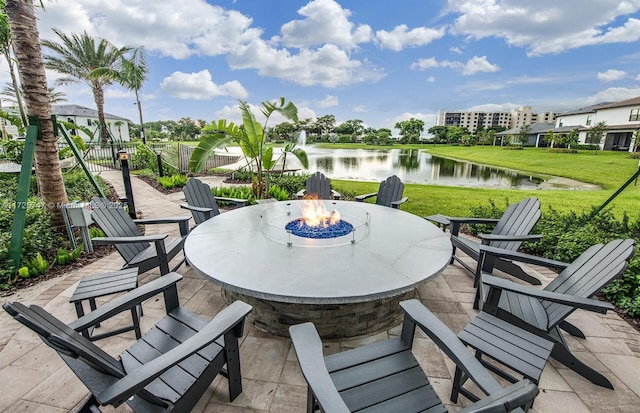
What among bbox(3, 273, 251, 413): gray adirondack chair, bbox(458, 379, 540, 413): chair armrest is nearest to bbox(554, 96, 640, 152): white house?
bbox(458, 379, 540, 413): chair armrest

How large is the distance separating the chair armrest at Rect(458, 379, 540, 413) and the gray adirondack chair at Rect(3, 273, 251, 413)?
130 centimetres

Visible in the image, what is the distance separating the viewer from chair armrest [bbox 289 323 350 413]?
116 cm

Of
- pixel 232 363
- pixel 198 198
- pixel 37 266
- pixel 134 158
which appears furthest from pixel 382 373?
pixel 134 158

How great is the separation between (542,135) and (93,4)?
61220mm

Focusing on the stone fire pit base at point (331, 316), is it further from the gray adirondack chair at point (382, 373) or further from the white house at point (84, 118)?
the white house at point (84, 118)

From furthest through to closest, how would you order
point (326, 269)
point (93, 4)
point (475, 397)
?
point (93, 4) → point (326, 269) → point (475, 397)

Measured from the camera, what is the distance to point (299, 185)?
863cm

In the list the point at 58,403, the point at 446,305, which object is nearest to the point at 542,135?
→ the point at 446,305

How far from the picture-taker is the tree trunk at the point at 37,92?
398 cm

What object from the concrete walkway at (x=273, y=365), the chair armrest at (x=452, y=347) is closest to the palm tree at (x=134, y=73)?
the concrete walkway at (x=273, y=365)

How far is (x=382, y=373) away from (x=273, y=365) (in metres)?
1.01

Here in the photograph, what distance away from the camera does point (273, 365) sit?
7.34ft

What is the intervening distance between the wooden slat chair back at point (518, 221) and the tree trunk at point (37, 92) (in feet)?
21.7

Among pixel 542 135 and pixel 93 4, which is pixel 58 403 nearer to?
pixel 93 4
